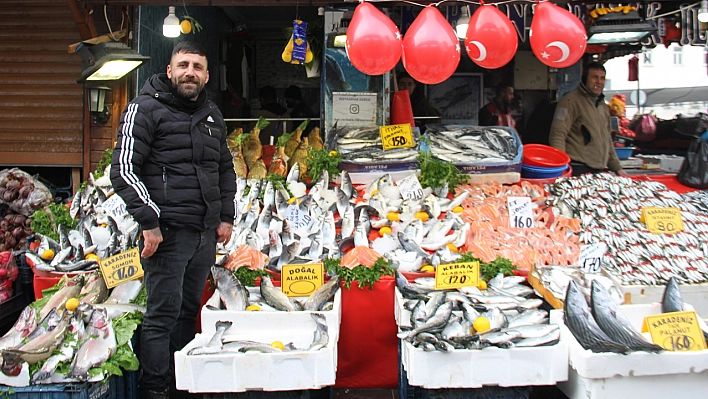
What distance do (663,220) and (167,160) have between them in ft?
13.0

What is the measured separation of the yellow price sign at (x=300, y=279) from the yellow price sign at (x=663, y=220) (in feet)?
9.41

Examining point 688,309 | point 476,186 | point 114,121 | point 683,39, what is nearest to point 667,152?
point 683,39

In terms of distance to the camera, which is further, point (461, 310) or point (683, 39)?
point (683, 39)

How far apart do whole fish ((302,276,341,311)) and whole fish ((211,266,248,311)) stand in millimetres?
395

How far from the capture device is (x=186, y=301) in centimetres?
369

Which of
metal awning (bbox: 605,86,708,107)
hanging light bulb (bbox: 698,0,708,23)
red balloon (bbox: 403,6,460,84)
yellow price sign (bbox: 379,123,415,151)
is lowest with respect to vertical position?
yellow price sign (bbox: 379,123,415,151)

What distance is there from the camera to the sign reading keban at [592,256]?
4172mm

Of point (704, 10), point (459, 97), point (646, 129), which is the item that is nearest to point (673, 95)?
point (646, 129)

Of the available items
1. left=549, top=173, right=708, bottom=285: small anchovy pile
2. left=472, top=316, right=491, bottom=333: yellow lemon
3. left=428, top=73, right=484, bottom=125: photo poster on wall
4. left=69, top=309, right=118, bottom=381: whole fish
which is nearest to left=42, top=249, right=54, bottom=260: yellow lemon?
left=69, top=309, right=118, bottom=381: whole fish

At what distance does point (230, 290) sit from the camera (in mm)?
3654

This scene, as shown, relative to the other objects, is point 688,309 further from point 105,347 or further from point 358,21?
point 105,347

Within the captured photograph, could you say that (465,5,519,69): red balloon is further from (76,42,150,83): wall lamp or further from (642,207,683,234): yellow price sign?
(76,42,150,83): wall lamp

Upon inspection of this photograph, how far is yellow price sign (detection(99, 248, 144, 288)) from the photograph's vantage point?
3877 mm

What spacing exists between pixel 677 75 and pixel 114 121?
47.3 feet
